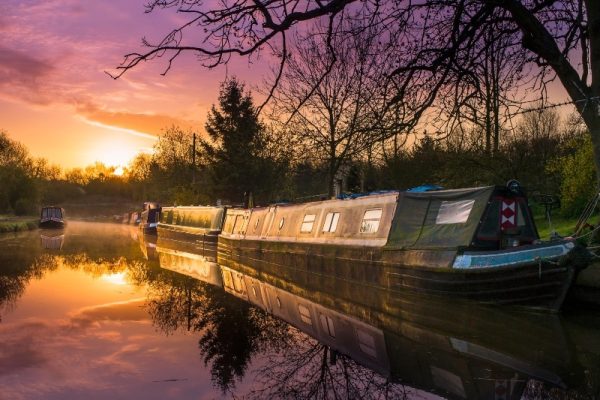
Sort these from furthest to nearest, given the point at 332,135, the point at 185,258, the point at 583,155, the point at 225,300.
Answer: the point at 332,135 < the point at 185,258 < the point at 583,155 < the point at 225,300

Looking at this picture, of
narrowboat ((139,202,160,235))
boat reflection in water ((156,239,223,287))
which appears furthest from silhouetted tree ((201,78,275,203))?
boat reflection in water ((156,239,223,287))

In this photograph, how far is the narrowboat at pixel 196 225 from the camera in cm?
2533

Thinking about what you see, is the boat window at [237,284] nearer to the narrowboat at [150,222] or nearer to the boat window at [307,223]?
the boat window at [307,223]

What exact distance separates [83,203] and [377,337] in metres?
95.3

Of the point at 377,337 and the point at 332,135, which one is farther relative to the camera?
the point at 332,135

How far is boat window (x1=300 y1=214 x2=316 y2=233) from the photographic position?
16.1 meters

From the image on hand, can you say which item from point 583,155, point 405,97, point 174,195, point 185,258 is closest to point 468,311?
point 405,97

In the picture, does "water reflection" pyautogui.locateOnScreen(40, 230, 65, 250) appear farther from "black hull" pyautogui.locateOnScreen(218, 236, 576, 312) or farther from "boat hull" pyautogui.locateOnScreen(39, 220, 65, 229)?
"boat hull" pyautogui.locateOnScreen(39, 220, 65, 229)

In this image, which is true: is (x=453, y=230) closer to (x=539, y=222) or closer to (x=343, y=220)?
(x=343, y=220)

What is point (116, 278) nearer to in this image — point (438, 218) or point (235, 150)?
point (438, 218)

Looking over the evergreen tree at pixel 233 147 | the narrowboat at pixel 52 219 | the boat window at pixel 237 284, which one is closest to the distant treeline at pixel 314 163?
the evergreen tree at pixel 233 147

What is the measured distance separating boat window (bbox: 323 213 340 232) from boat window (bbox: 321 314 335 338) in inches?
240

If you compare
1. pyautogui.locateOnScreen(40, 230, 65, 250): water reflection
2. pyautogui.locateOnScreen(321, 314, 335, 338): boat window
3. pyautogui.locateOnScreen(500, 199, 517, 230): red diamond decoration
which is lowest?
pyautogui.locateOnScreen(40, 230, 65, 250): water reflection

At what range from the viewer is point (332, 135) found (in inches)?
898
